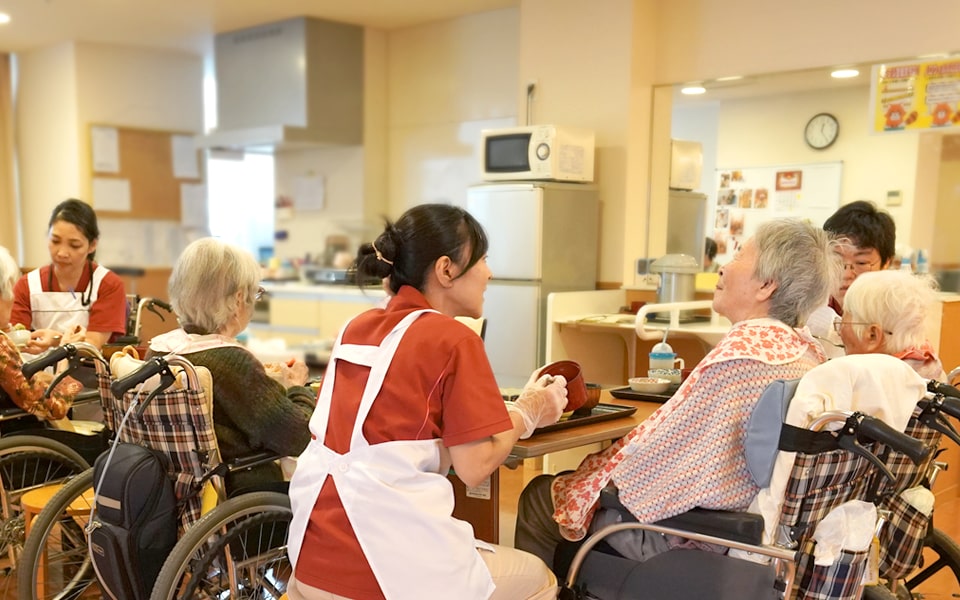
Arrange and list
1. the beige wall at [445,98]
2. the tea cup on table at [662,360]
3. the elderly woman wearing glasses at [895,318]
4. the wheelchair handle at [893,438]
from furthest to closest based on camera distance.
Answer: the beige wall at [445,98] < the tea cup on table at [662,360] < the elderly woman wearing glasses at [895,318] < the wheelchair handle at [893,438]

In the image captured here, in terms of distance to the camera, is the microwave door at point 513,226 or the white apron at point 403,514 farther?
the microwave door at point 513,226

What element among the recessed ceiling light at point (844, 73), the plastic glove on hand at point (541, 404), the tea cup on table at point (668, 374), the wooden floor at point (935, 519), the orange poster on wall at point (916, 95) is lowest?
the wooden floor at point (935, 519)

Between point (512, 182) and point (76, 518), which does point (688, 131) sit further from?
point (76, 518)

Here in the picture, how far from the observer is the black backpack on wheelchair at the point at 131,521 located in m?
1.80

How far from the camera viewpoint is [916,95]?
151 inches

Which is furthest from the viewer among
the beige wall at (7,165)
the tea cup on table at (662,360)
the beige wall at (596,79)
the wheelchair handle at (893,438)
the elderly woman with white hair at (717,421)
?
the beige wall at (7,165)

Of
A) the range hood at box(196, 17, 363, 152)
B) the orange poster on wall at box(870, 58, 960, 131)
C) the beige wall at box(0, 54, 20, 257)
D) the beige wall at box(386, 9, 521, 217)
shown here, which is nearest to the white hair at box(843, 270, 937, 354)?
the orange poster on wall at box(870, 58, 960, 131)

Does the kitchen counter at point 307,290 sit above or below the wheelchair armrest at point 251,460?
below

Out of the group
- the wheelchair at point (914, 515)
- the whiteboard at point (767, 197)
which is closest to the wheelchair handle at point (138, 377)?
the wheelchair at point (914, 515)

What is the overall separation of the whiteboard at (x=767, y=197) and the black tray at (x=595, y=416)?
2402mm

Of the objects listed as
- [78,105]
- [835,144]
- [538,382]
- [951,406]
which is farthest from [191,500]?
[78,105]

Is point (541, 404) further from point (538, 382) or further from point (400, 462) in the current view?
point (400, 462)

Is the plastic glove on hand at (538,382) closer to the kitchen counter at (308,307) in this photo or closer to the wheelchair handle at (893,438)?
the wheelchair handle at (893,438)

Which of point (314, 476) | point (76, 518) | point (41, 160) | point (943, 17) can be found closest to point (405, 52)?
point (41, 160)
